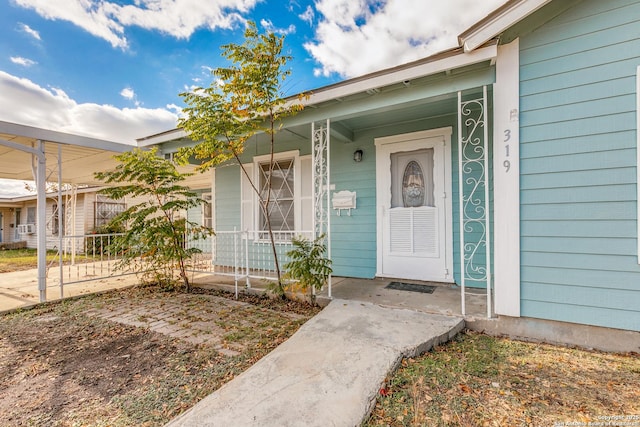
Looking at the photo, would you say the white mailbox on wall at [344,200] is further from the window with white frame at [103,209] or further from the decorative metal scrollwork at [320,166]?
the window with white frame at [103,209]

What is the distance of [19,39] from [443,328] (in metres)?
9.34

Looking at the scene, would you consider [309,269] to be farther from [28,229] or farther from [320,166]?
[28,229]

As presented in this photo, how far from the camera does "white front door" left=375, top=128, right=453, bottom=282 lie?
4.08 meters

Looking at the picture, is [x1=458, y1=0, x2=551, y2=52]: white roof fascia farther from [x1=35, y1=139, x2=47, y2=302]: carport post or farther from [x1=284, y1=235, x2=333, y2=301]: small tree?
[x1=35, y1=139, x2=47, y2=302]: carport post

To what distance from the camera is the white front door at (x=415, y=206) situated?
13.4 ft

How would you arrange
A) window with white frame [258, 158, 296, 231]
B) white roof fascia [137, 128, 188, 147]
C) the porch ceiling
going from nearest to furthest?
the porch ceiling < white roof fascia [137, 128, 188, 147] < window with white frame [258, 158, 296, 231]

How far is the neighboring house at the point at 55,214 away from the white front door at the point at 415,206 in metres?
11.2

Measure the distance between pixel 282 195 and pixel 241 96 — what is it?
2281 millimetres

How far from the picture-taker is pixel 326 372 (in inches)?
79.9

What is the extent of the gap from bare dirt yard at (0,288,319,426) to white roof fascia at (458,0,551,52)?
11.2ft

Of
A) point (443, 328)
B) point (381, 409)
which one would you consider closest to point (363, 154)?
point (443, 328)

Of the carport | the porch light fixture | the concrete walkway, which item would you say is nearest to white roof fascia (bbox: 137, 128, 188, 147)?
the carport

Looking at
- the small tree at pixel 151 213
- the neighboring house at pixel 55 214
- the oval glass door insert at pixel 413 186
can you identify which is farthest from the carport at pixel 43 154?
the neighboring house at pixel 55 214

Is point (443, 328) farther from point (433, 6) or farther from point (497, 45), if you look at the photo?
point (433, 6)
